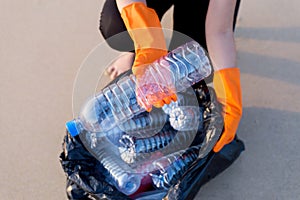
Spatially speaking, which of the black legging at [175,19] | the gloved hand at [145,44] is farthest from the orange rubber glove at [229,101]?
the black legging at [175,19]

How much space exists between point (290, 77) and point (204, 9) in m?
0.37

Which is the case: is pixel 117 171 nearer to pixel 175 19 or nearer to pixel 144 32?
pixel 144 32

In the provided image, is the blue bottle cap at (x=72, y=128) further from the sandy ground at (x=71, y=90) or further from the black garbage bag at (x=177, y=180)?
the sandy ground at (x=71, y=90)

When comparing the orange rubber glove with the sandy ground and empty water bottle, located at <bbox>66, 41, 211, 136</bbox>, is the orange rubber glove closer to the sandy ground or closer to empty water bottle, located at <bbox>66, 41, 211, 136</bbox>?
empty water bottle, located at <bbox>66, 41, 211, 136</bbox>

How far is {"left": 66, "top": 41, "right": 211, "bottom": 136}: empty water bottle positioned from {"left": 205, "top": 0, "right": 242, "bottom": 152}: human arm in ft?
0.15

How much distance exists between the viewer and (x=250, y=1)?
170 cm

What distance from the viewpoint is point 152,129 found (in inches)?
47.3

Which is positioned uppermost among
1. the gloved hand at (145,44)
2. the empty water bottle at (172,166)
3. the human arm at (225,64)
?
the gloved hand at (145,44)

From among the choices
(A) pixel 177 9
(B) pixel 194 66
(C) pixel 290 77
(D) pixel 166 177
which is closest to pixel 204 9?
(A) pixel 177 9

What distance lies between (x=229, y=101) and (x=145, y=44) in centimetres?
24

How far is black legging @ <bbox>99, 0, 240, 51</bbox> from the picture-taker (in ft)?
4.41

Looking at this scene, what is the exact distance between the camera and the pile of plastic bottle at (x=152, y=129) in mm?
1118

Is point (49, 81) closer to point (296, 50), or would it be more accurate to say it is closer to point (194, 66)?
point (194, 66)

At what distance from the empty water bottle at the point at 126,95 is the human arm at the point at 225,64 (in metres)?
0.04
